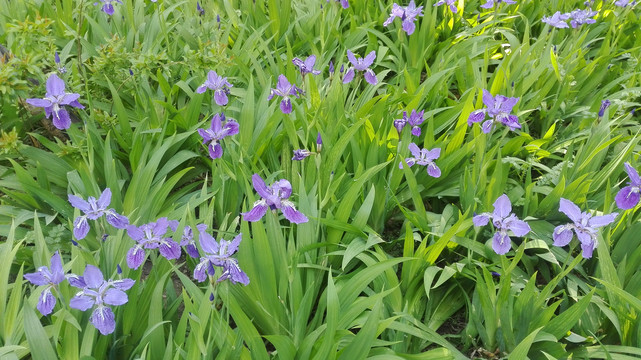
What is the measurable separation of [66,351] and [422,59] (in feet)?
7.83

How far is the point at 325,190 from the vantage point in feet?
6.90

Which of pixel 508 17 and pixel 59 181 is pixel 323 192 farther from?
pixel 508 17

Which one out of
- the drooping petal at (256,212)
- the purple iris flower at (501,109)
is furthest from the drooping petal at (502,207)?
the drooping petal at (256,212)

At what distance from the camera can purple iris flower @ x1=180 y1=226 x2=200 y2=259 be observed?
4.87ft

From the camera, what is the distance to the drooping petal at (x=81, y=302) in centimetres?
120

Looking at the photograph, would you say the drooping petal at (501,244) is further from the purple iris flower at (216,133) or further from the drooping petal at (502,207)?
the purple iris flower at (216,133)

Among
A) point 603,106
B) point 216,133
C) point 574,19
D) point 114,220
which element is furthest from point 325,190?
point 574,19

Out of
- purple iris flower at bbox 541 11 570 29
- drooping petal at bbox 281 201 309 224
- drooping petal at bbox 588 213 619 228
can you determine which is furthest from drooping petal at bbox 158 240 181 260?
purple iris flower at bbox 541 11 570 29

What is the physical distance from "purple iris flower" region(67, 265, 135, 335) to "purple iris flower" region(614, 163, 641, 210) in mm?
1425

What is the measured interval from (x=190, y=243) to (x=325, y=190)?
0.73 meters

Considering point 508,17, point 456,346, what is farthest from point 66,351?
point 508,17

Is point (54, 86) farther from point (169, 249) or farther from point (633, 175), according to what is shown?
point (633, 175)

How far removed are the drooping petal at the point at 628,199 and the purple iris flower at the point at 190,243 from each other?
1279 mm

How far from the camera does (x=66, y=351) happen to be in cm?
140
